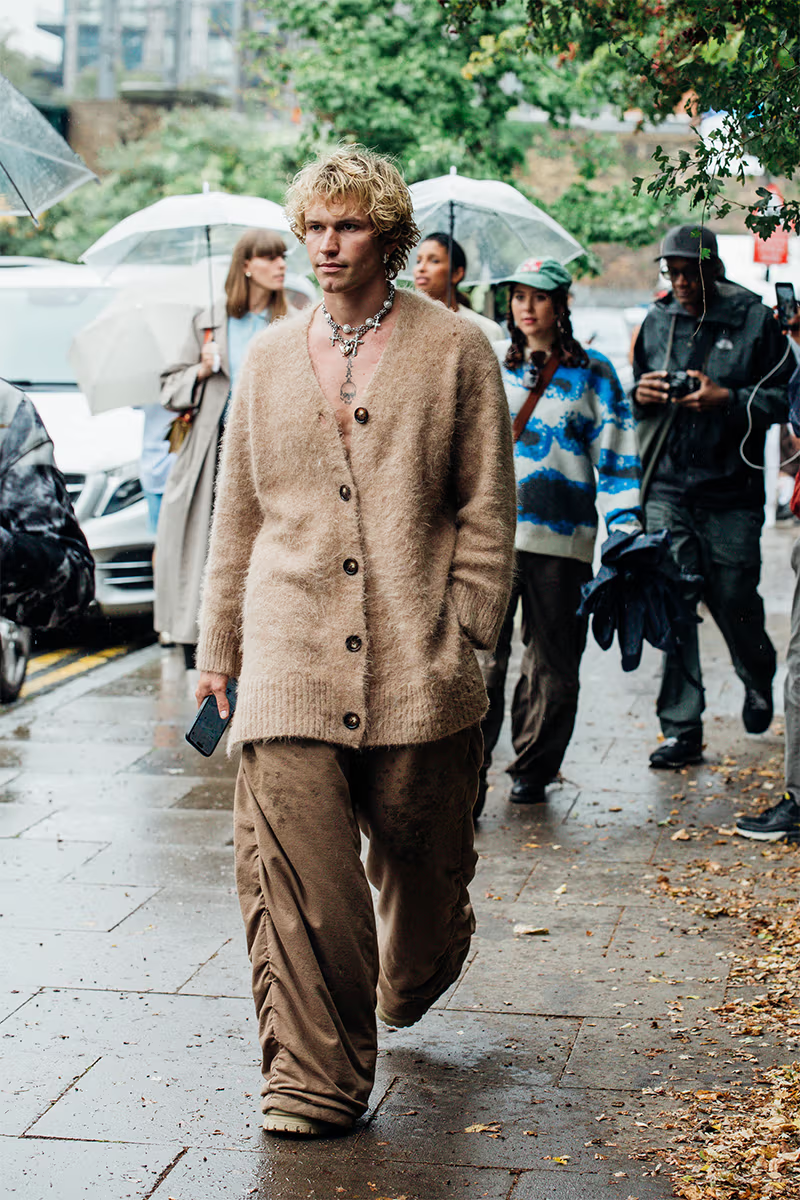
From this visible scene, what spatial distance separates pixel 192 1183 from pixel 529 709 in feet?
11.1

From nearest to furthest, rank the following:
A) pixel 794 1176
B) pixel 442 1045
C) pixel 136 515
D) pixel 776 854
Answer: pixel 794 1176, pixel 442 1045, pixel 776 854, pixel 136 515

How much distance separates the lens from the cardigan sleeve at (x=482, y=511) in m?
3.71

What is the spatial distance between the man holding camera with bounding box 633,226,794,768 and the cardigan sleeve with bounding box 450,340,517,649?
3255 mm

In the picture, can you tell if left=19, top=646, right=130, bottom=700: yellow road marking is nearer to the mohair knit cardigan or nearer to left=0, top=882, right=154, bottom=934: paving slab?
left=0, top=882, right=154, bottom=934: paving slab

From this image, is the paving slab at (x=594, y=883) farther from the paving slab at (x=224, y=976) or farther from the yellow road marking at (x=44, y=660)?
the yellow road marking at (x=44, y=660)

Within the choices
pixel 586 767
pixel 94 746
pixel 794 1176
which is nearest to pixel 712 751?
pixel 586 767

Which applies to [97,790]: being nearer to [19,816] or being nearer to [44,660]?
[19,816]

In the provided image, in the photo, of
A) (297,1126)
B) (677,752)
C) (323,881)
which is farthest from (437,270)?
(297,1126)

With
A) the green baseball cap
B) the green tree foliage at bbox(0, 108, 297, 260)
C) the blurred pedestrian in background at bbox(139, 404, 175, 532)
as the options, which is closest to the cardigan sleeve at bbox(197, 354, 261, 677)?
the green baseball cap

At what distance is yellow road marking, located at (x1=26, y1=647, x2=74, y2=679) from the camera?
9.68 metres

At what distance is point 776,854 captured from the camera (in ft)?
18.9

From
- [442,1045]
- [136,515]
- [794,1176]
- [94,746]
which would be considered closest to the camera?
[794,1176]

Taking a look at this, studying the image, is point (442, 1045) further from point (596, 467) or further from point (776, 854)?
point (596, 467)

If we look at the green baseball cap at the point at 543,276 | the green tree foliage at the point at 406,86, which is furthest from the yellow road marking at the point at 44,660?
the green tree foliage at the point at 406,86
